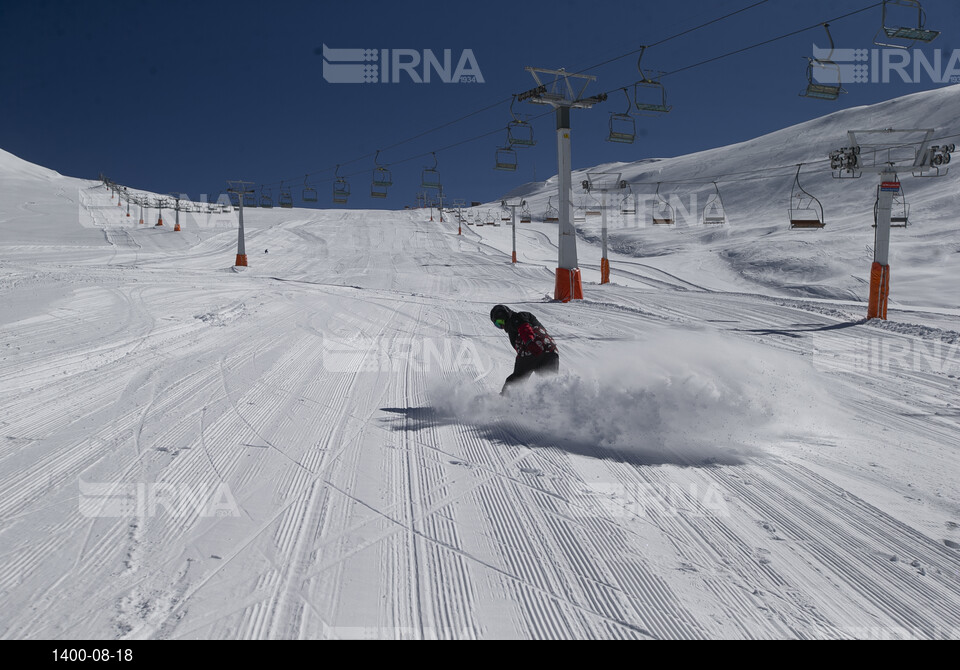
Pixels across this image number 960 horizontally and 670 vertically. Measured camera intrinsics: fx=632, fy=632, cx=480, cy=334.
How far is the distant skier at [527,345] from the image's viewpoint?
6805mm

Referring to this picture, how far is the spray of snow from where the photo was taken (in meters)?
5.79

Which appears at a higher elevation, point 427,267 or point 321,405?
point 427,267

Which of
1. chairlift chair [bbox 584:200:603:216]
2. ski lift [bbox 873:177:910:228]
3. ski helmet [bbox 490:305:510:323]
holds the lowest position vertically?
ski helmet [bbox 490:305:510:323]

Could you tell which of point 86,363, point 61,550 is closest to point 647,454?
point 61,550

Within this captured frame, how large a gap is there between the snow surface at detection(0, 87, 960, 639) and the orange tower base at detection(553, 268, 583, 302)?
23.0ft

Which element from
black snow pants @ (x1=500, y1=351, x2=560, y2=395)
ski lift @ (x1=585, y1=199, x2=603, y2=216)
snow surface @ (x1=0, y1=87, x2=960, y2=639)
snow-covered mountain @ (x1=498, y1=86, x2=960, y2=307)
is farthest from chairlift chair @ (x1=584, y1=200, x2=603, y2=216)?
black snow pants @ (x1=500, y1=351, x2=560, y2=395)

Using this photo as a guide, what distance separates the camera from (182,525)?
395 cm

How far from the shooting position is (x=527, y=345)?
22.4 ft

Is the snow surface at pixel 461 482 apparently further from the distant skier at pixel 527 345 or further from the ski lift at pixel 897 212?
the ski lift at pixel 897 212

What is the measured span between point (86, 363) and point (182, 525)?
6.22m

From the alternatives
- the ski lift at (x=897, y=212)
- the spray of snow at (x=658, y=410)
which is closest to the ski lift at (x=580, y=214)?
the ski lift at (x=897, y=212)

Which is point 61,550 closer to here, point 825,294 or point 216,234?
point 825,294

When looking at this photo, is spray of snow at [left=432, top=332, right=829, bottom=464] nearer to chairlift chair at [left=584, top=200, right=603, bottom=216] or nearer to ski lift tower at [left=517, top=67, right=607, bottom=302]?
ski lift tower at [left=517, top=67, right=607, bottom=302]

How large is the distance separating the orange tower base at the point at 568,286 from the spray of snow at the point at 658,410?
12.8 meters
